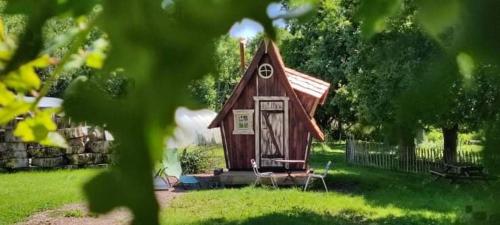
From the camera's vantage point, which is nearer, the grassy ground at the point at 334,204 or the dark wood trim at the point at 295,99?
the grassy ground at the point at 334,204

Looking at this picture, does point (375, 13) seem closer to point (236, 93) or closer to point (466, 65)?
point (466, 65)

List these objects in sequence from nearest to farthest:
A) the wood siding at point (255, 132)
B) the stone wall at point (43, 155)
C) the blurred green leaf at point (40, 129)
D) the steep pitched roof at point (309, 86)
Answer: the blurred green leaf at point (40, 129) → the wood siding at point (255, 132) → the steep pitched roof at point (309, 86) → the stone wall at point (43, 155)

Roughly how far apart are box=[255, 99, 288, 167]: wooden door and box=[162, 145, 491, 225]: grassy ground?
1.38 meters

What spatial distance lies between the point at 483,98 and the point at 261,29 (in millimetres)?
337

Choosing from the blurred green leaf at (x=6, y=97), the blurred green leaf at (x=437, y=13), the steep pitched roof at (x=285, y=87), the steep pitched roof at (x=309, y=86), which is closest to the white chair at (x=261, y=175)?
the steep pitched roof at (x=285, y=87)

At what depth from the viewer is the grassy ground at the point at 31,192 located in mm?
11070

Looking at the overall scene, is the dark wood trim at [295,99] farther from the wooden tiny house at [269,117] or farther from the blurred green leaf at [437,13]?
the blurred green leaf at [437,13]

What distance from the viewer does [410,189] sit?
13445 mm

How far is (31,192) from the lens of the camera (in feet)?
42.9

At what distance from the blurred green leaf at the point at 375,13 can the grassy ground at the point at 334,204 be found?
27.0 ft

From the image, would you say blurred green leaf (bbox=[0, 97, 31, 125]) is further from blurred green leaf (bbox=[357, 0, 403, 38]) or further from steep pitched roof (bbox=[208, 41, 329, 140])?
steep pitched roof (bbox=[208, 41, 329, 140])

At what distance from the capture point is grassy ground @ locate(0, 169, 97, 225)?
1107cm

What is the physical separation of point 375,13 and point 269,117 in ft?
46.4

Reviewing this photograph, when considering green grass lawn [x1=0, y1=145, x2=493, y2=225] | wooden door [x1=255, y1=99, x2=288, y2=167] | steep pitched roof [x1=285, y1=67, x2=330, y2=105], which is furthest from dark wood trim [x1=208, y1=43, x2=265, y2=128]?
green grass lawn [x1=0, y1=145, x2=493, y2=225]
